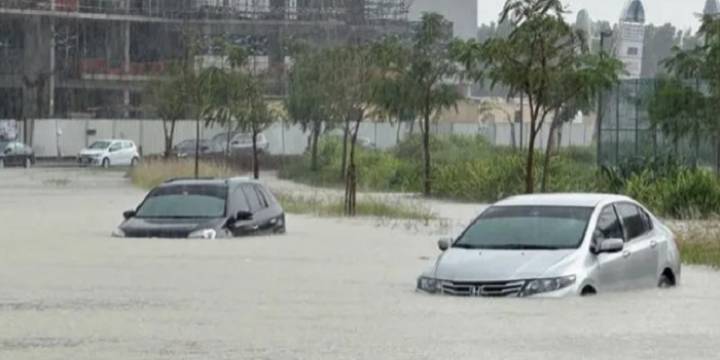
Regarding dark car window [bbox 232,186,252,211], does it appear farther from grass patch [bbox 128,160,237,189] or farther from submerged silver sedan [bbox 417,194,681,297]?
grass patch [bbox 128,160,237,189]

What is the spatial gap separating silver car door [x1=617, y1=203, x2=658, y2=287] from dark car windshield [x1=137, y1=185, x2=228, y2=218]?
32.3 feet

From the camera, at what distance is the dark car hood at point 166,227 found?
28.3 metres

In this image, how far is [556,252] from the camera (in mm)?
19219

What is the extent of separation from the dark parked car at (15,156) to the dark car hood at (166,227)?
1975 inches

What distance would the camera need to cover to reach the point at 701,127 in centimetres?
4169

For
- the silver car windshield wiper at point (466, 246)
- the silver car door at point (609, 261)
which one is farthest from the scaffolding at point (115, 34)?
the silver car windshield wiper at point (466, 246)

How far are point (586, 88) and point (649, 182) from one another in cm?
733

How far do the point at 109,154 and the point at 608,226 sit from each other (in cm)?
6199

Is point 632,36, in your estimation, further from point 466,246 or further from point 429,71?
point 466,246

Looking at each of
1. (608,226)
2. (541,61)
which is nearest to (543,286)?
(608,226)

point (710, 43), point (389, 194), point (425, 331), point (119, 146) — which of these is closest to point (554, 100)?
point (710, 43)

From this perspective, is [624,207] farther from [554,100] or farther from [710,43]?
[710,43]

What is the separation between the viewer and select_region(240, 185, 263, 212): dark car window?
30130 millimetres

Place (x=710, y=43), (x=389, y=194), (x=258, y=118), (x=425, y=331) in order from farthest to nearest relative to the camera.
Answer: (x=258, y=118) < (x=389, y=194) < (x=710, y=43) < (x=425, y=331)
